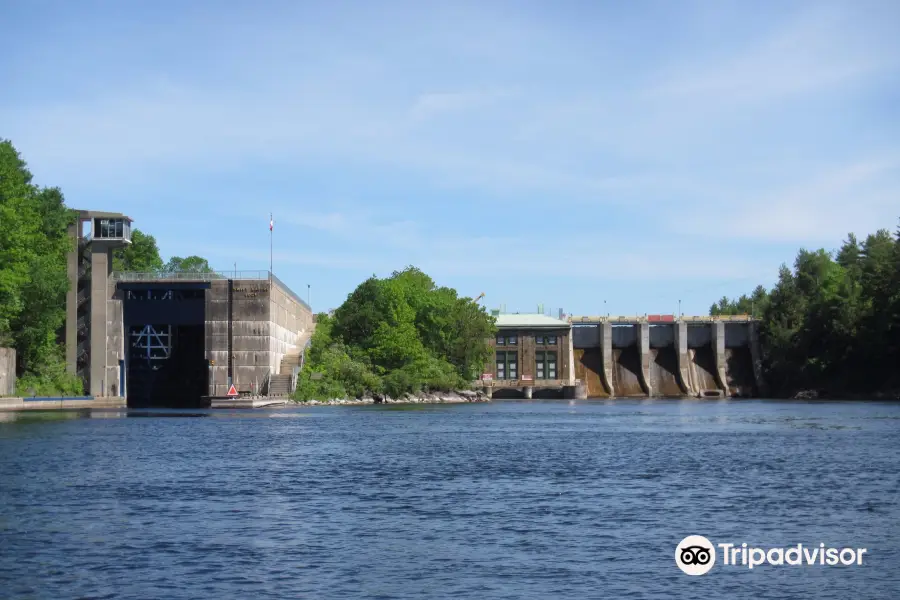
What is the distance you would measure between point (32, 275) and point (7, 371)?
8.70 metres

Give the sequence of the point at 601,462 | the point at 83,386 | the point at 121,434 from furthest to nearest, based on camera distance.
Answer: the point at 83,386, the point at 121,434, the point at 601,462

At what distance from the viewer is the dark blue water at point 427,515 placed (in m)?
21.4

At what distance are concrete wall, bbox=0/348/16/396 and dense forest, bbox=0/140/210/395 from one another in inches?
48.1

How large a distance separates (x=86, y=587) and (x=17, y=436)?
40.0 meters

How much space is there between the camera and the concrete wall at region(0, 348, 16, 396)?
9362 centimetres

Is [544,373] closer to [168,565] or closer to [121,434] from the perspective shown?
[121,434]

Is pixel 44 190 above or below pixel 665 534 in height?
above

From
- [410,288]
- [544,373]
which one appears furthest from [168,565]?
[544,373]

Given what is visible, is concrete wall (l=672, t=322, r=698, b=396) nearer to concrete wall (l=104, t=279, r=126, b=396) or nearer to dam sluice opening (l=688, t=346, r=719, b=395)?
dam sluice opening (l=688, t=346, r=719, b=395)

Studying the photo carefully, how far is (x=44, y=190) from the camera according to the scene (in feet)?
362

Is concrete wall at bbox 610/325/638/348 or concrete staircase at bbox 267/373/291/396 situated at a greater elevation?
concrete wall at bbox 610/325/638/348

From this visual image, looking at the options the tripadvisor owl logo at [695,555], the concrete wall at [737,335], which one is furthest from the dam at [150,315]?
the tripadvisor owl logo at [695,555]

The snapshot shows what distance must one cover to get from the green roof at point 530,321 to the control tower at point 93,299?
260ft

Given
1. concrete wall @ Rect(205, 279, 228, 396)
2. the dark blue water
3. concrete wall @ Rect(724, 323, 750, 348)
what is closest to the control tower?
concrete wall @ Rect(205, 279, 228, 396)
